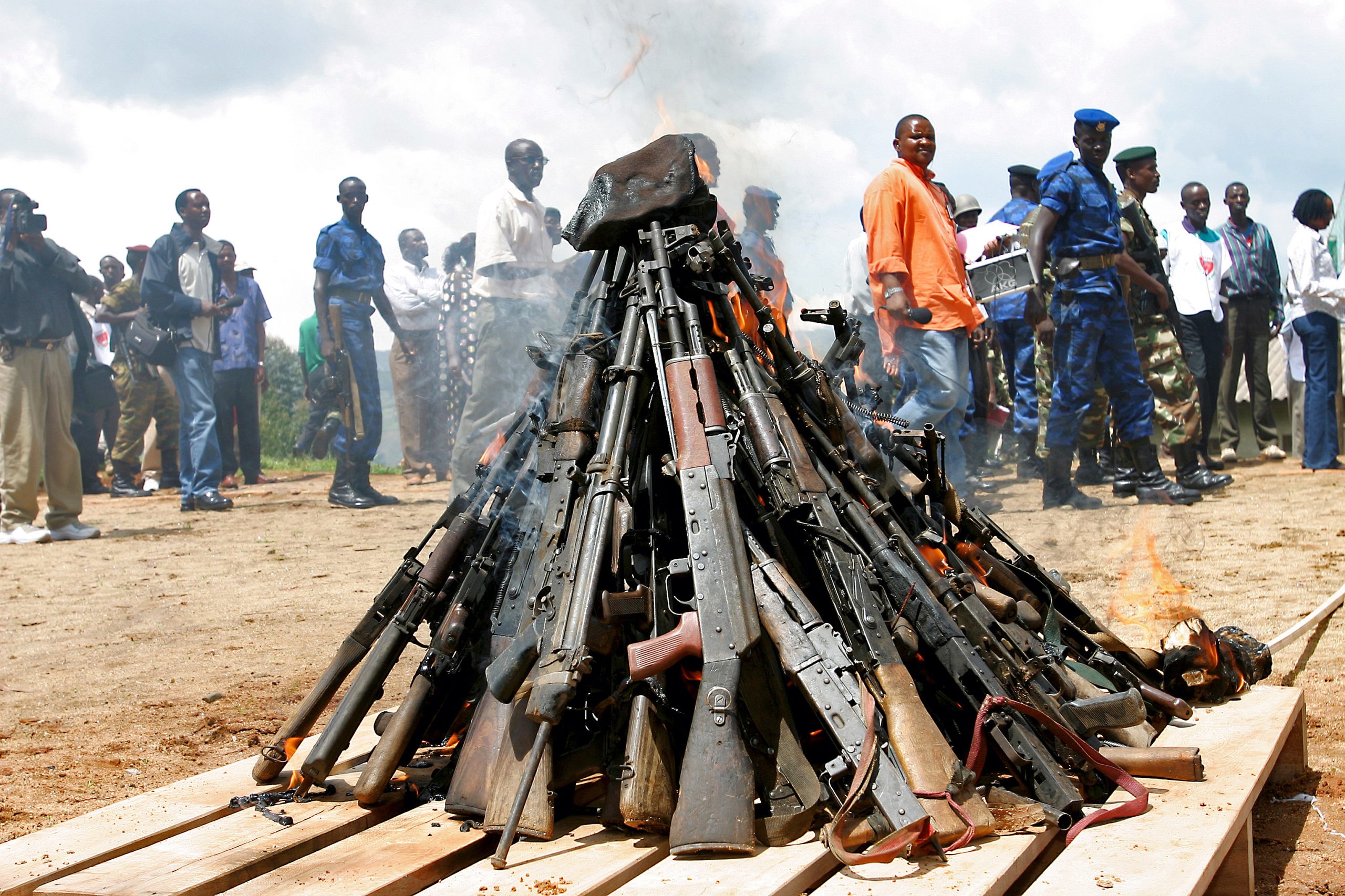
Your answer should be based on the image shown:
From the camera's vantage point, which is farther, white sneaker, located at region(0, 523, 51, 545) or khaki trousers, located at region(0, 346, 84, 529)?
white sneaker, located at region(0, 523, 51, 545)

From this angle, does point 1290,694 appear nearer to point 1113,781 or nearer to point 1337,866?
point 1337,866

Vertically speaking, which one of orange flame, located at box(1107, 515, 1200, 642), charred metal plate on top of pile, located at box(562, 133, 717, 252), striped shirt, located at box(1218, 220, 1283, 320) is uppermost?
striped shirt, located at box(1218, 220, 1283, 320)

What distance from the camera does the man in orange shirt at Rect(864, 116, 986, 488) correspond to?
7.58 meters

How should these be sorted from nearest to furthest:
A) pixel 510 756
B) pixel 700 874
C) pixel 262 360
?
pixel 700 874 < pixel 510 756 < pixel 262 360

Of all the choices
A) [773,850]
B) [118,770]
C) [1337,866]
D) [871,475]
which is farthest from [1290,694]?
[118,770]

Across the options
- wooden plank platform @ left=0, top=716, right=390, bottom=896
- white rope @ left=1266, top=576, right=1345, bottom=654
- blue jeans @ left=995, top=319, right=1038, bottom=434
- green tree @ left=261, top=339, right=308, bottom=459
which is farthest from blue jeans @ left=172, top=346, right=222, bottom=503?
white rope @ left=1266, top=576, right=1345, bottom=654

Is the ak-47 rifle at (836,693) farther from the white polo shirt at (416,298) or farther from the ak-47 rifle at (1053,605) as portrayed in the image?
the white polo shirt at (416,298)

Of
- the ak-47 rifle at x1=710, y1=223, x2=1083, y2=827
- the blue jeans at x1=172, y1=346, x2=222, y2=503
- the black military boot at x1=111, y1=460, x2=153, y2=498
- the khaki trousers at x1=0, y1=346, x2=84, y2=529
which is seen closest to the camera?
the ak-47 rifle at x1=710, y1=223, x2=1083, y2=827

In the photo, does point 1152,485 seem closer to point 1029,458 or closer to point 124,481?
point 1029,458

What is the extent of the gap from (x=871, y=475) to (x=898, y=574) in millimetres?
674

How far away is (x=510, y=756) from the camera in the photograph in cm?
269

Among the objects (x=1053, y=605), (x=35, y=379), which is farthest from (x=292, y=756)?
(x=35, y=379)

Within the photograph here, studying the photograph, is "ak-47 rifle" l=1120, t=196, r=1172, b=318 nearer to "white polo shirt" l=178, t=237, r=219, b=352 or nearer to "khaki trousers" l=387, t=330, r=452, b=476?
"khaki trousers" l=387, t=330, r=452, b=476

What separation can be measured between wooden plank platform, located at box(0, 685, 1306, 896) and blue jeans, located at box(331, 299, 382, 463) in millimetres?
8597
